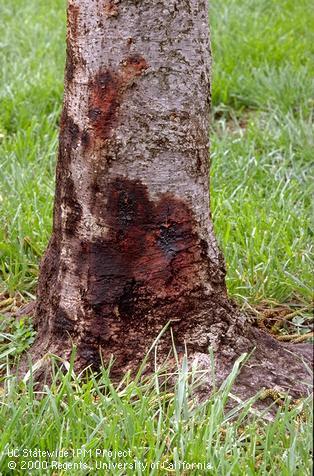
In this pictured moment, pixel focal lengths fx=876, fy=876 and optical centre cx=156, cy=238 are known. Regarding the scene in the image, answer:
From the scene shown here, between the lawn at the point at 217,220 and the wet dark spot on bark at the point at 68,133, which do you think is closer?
the lawn at the point at 217,220

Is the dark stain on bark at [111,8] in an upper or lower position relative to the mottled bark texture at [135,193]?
upper

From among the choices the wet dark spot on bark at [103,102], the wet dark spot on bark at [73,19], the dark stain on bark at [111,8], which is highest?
the dark stain on bark at [111,8]

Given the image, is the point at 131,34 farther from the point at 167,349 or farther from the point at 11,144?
the point at 11,144

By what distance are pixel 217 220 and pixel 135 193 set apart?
1.33 m

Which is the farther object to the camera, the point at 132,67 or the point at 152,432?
the point at 132,67

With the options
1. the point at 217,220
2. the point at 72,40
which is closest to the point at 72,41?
the point at 72,40

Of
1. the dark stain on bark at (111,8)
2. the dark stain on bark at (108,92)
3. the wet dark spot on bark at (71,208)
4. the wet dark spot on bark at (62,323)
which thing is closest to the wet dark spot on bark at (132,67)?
the dark stain on bark at (108,92)

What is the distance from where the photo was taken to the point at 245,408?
2.47m

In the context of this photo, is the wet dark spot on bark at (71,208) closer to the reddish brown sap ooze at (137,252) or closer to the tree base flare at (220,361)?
the reddish brown sap ooze at (137,252)

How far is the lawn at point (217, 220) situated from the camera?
2.36 m

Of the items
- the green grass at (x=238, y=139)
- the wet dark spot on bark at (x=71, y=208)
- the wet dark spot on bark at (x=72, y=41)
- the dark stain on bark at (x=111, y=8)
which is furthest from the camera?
the green grass at (x=238, y=139)

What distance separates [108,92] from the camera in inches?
101

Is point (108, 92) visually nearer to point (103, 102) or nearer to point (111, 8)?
point (103, 102)

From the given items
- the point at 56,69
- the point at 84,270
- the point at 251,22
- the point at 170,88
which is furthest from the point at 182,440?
the point at 251,22
